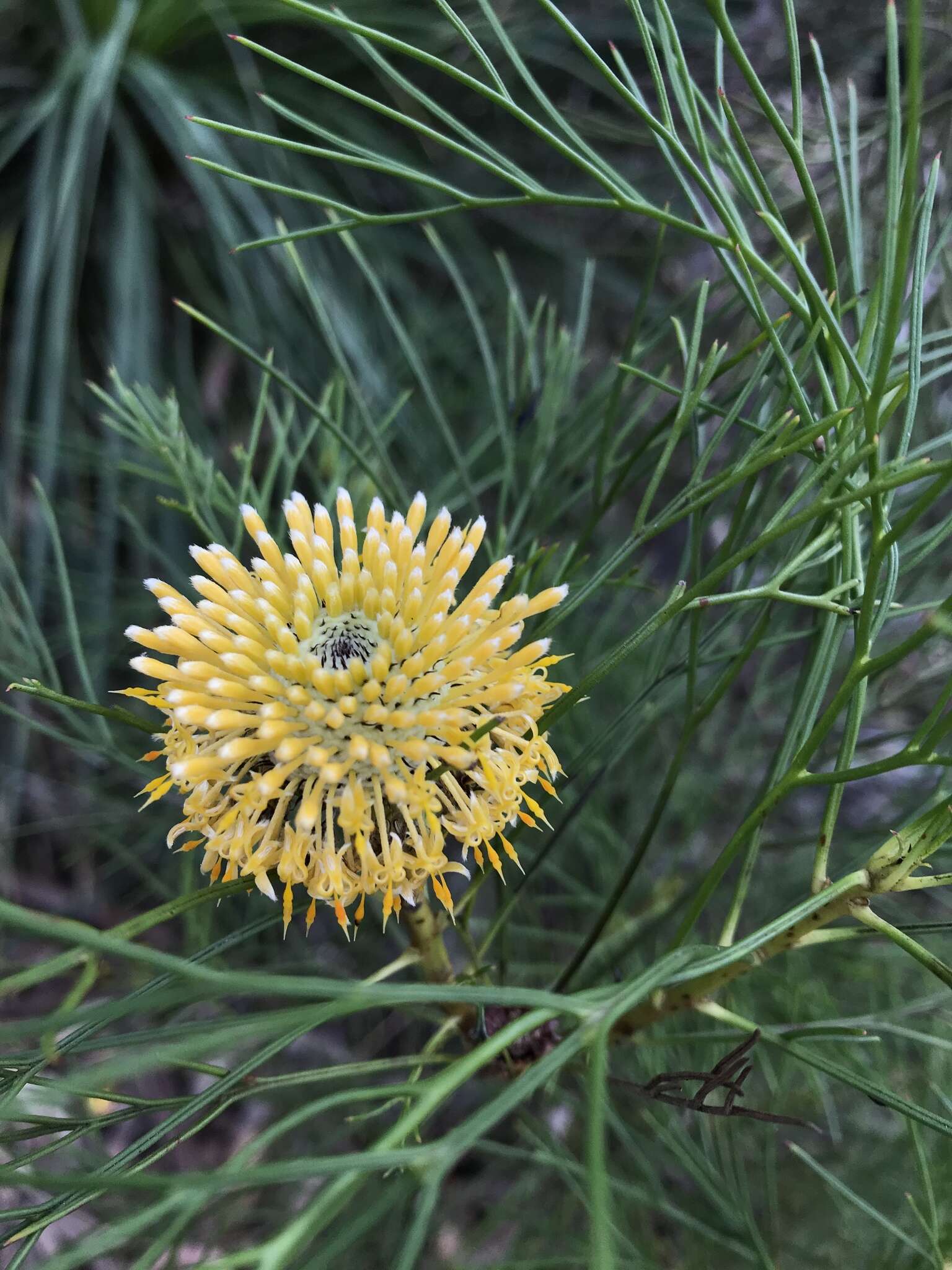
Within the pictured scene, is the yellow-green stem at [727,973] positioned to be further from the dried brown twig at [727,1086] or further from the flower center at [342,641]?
the flower center at [342,641]

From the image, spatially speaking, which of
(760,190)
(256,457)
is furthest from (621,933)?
(256,457)

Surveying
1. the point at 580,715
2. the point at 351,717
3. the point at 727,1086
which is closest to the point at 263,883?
the point at 351,717

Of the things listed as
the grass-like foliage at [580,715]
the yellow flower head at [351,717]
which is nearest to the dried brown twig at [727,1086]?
the grass-like foliage at [580,715]

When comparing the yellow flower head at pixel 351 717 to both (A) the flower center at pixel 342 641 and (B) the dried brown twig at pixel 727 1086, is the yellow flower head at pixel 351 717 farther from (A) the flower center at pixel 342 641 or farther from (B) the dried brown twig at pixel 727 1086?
(B) the dried brown twig at pixel 727 1086

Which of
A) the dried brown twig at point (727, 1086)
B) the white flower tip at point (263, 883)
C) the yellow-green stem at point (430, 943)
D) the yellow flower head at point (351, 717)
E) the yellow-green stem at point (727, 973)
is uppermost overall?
the yellow flower head at point (351, 717)

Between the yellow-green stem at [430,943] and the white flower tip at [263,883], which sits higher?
the white flower tip at [263,883]

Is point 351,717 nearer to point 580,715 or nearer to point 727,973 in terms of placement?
point 727,973

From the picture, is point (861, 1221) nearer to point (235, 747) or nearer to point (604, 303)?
point (235, 747)
